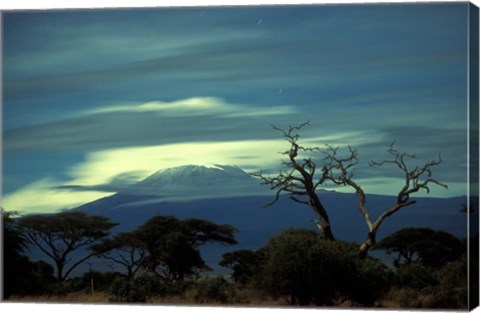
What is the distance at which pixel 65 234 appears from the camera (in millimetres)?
18016

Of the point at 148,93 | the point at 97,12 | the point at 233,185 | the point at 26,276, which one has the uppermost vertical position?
the point at 97,12

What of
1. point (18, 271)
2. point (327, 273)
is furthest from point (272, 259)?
point (18, 271)

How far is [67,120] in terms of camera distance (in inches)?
703

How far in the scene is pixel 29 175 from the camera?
17953mm

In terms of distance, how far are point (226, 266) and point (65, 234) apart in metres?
2.31

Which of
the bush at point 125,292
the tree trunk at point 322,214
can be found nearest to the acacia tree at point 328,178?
the tree trunk at point 322,214

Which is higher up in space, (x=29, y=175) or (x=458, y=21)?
(x=458, y=21)

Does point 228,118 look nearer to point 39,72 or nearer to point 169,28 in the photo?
point 169,28

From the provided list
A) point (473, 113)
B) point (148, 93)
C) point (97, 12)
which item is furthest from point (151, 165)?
point (473, 113)

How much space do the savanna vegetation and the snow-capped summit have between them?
0.30m

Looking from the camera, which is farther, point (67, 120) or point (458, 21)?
point (67, 120)

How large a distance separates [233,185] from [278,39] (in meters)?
1.98

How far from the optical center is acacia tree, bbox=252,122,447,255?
1669cm

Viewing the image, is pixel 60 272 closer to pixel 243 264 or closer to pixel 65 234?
pixel 65 234
